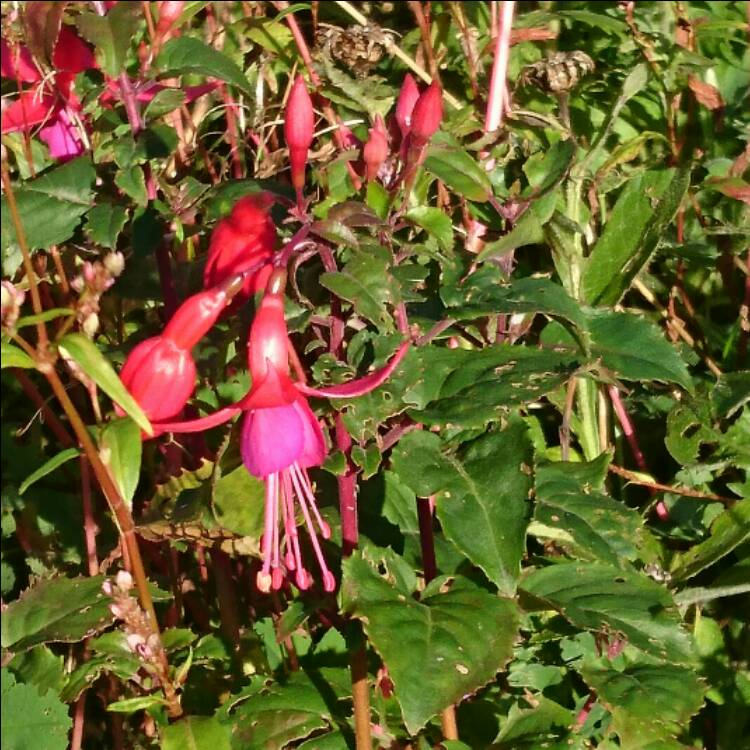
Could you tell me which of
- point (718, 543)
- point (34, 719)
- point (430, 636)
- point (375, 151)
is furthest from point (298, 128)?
point (718, 543)

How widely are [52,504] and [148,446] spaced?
0.52ft

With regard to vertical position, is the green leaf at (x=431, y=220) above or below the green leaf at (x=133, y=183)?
below

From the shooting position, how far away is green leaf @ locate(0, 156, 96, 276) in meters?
1.07

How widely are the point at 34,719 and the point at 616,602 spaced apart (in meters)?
0.53

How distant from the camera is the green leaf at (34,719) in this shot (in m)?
0.99

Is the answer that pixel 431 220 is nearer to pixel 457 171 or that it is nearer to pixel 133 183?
pixel 457 171

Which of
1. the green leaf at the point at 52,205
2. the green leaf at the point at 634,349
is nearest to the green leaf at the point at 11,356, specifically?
the green leaf at the point at 52,205

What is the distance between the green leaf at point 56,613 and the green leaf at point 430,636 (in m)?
0.22

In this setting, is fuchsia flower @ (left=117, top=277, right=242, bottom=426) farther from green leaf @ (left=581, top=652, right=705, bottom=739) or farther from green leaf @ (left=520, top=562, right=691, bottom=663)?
green leaf @ (left=581, top=652, right=705, bottom=739)

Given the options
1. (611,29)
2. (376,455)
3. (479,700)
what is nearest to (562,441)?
(479,700)

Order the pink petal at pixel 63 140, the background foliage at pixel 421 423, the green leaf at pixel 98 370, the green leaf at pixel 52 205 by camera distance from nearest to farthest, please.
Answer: the green leaf at pixel 98 370
the background foliage at pixel 421 423
the green leaf at pixel 52 205
the pink petal at pixel 63 140

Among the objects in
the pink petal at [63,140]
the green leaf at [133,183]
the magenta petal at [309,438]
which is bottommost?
the magenta petal at [309,438]

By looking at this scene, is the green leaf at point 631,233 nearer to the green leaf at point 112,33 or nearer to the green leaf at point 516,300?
the green leaf at point 516,300

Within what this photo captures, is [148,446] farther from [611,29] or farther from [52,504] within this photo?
[611,29]
